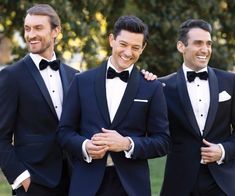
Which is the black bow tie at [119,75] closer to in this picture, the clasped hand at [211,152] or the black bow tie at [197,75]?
the black bow tie at [197,75]

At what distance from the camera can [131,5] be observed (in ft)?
Result: 43.7

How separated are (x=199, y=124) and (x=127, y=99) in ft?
2.48

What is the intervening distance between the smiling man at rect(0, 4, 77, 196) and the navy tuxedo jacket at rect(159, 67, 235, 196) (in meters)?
0.86

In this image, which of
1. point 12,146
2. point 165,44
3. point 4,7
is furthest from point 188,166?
point 165,44

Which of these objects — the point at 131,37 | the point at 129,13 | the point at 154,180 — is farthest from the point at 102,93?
the point at 129,13

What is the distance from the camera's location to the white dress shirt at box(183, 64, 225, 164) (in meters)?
5.13

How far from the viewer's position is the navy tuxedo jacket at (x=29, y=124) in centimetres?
486

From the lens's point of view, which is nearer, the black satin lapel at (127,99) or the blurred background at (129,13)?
the black satin lapel at (127,99)

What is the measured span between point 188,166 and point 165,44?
8706 millimetres

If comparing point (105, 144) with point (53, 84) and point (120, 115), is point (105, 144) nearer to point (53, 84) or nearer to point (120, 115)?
point (120, 115)

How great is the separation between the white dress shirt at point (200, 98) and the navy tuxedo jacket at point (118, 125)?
0.51 metres

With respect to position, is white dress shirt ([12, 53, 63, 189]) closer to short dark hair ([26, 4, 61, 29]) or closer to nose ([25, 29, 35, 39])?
nose ([25, 29, 35, 39])

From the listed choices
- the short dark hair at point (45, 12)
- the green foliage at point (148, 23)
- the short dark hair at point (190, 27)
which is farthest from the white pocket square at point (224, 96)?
the green foliage at point (148, 23)

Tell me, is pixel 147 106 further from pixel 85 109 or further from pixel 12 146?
pixel 12 146
